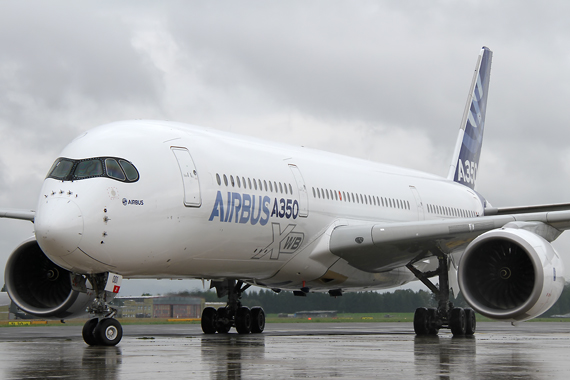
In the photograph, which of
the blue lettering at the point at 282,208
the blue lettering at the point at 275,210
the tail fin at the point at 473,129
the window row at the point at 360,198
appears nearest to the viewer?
the blue lettering at the point at 275,210

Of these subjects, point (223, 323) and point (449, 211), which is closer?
point (223, 323)

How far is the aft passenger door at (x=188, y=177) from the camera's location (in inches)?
474

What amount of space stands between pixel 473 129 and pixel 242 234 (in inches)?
547

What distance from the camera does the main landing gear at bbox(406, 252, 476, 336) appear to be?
1588 centimetres

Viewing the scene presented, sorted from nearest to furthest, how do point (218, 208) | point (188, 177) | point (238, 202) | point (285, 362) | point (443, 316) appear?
point (285, 362), point (188, 177), point (218, 208), point (238, 202), point (443, 316)

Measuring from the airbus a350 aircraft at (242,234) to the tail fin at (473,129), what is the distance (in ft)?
17.8

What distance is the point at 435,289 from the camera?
16.3m

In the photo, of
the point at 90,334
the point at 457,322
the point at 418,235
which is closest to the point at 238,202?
the point at 90,334

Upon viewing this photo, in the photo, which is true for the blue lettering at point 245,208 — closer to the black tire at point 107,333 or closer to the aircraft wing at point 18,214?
the black tire at point 107,333

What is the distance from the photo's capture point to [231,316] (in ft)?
55.9

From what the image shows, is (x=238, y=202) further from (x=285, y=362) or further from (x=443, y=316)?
(x=443, y=316)

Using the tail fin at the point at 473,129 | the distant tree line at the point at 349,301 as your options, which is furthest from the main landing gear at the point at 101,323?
the tail fin at the point at 473,129

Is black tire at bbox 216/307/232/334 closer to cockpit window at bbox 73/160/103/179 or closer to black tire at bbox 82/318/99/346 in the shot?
black tire at bbox 82/318/99/346

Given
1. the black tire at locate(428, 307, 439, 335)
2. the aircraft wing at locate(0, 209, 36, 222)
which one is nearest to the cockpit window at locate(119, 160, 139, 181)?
the aircraft wing at locate(0, 209, 36, 222)
